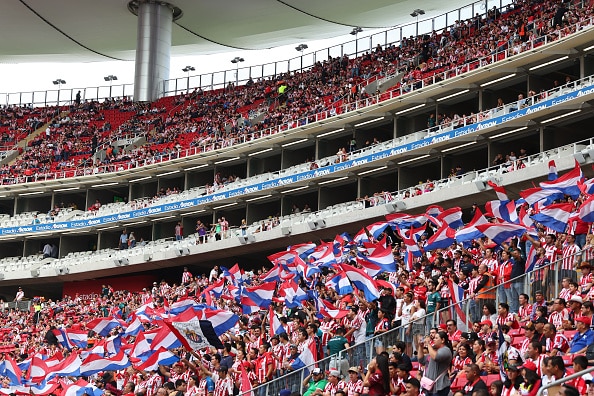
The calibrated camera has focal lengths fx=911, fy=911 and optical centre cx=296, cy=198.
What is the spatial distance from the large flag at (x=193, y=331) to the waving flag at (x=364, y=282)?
2.75m

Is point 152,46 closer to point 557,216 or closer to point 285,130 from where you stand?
point 285,130

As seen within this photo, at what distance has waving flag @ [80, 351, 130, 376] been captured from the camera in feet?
59.7

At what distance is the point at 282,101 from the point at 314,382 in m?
35.8

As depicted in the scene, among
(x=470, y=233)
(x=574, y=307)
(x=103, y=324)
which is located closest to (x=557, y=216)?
(x=470, y=233)

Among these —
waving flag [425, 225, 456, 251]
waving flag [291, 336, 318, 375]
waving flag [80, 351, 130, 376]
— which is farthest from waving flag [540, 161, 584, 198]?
waving flag [80, 351, 130, 376]

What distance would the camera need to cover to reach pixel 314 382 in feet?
42.9

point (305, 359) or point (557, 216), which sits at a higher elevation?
point (557, 216)

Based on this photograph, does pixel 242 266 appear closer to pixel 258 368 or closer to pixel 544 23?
pixel 544 23

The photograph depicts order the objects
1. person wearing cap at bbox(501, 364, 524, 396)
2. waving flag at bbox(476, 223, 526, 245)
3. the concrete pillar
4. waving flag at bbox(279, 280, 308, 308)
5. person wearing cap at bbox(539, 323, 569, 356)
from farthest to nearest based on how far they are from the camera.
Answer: the concrete pillar → waving flag at bbox(279, 280, 308, 308) → waving flag at bbox(476, 223, 526, 245) → person wearing cap at bbox(539, 323, 569, 356) → person wearing cap at bbox(501, 364, 524, 396)

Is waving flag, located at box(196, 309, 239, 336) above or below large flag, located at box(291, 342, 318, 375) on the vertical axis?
above

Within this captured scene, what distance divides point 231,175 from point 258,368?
31.2 m

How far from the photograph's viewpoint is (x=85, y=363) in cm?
1828

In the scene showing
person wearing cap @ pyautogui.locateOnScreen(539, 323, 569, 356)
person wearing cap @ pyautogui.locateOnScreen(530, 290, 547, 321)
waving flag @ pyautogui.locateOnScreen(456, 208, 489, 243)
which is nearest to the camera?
person wearing cap @ pyautogui.locateOnScreen(539, 323, 569, 356)

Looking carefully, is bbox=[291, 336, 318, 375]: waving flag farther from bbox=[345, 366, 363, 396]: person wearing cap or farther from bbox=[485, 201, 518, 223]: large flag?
bbox=[485, 201, 518, 223]: large flag
